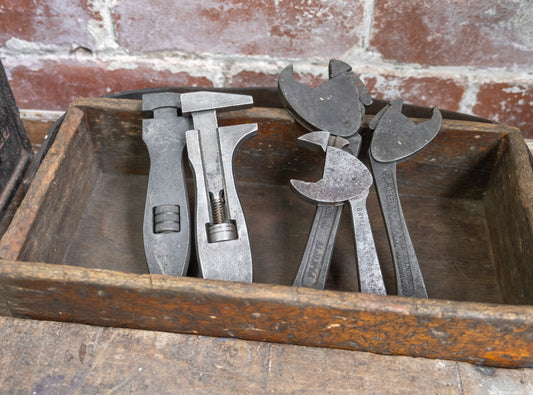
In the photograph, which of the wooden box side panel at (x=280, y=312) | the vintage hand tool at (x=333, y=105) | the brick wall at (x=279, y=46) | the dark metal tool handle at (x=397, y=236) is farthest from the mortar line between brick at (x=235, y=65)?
the wooden box side panel at (x=280, y=312)

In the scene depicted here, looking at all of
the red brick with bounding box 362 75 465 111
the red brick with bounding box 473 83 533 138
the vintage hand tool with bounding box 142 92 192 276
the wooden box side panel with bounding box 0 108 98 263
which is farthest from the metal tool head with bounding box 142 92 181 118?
the red brick with bounding box 473 83 533 138

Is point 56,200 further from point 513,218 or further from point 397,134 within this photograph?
point 513,218

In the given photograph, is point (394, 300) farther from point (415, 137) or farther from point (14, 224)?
point (14, 224)

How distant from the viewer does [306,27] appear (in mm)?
1060

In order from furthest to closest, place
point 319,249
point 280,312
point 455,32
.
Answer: point 455,32, point 319,249, point 280,312

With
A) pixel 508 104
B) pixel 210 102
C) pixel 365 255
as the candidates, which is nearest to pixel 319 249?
pixel 365 255

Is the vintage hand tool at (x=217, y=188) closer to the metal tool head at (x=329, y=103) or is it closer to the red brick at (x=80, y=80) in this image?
the metal tool head at (x=329, y=103)

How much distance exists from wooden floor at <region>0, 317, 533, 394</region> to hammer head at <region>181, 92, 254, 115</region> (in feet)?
1.14

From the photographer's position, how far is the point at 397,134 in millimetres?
845

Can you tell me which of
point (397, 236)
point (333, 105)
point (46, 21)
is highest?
point (46, 21)

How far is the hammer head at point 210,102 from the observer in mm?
843

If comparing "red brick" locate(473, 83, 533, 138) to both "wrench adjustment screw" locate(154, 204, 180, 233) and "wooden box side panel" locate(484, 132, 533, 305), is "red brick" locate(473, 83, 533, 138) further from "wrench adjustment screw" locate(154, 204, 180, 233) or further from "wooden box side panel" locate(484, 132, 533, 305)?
"wrench adjustment screw" locate(154, 204, 180, 233)

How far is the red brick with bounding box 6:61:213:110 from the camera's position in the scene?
3.72ft

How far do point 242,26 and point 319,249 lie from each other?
0.52 m
